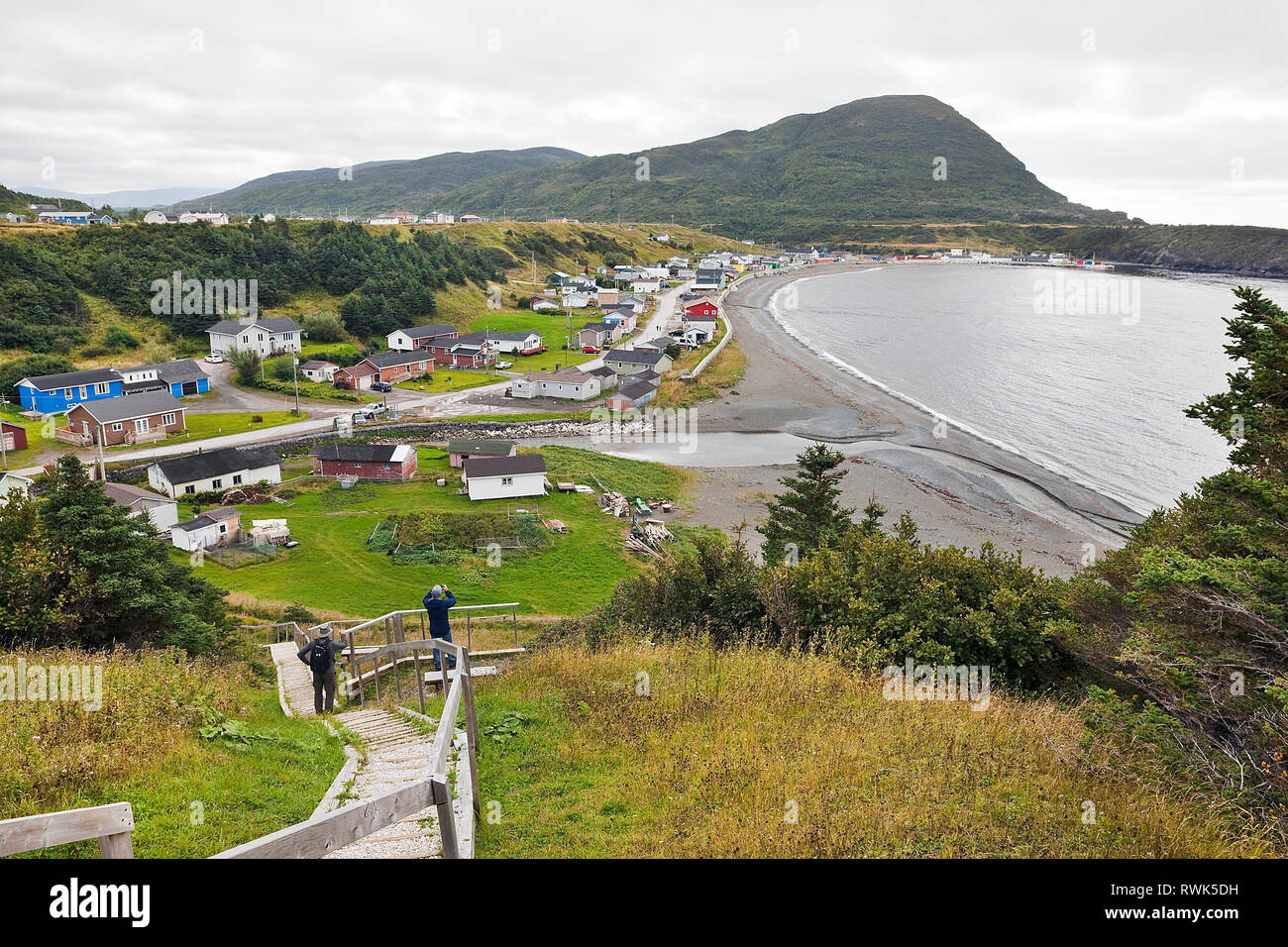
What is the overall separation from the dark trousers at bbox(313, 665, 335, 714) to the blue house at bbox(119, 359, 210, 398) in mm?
61549

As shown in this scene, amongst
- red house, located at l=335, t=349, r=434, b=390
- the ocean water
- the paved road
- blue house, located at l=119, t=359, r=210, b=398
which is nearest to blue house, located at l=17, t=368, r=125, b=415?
blue house, located at l=119, t=359, r=210, b=398

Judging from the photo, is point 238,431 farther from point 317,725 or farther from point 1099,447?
point 1099,447

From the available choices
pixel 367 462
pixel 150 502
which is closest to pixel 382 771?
pixel 150 502

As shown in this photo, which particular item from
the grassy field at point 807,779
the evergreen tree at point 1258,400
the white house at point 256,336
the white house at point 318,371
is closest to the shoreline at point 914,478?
the evergreen tree at point 1258,400

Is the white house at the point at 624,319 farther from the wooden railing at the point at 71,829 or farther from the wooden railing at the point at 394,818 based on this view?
the wooden railing at the point at 71,829

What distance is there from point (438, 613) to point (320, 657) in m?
1.92

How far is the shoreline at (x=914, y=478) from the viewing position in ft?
123

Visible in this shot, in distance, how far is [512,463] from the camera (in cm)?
4300

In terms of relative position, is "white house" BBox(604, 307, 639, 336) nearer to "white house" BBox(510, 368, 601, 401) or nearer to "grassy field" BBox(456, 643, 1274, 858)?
"white house" BBox(510, 368, 601, 401)

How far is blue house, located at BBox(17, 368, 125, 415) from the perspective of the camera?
5791cm

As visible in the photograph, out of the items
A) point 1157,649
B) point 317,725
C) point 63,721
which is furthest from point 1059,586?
point 63,721

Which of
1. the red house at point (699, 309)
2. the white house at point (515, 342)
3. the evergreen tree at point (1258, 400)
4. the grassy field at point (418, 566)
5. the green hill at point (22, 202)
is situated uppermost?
the green hill at point (22, 202)

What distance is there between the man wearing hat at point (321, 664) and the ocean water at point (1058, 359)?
42301mm
